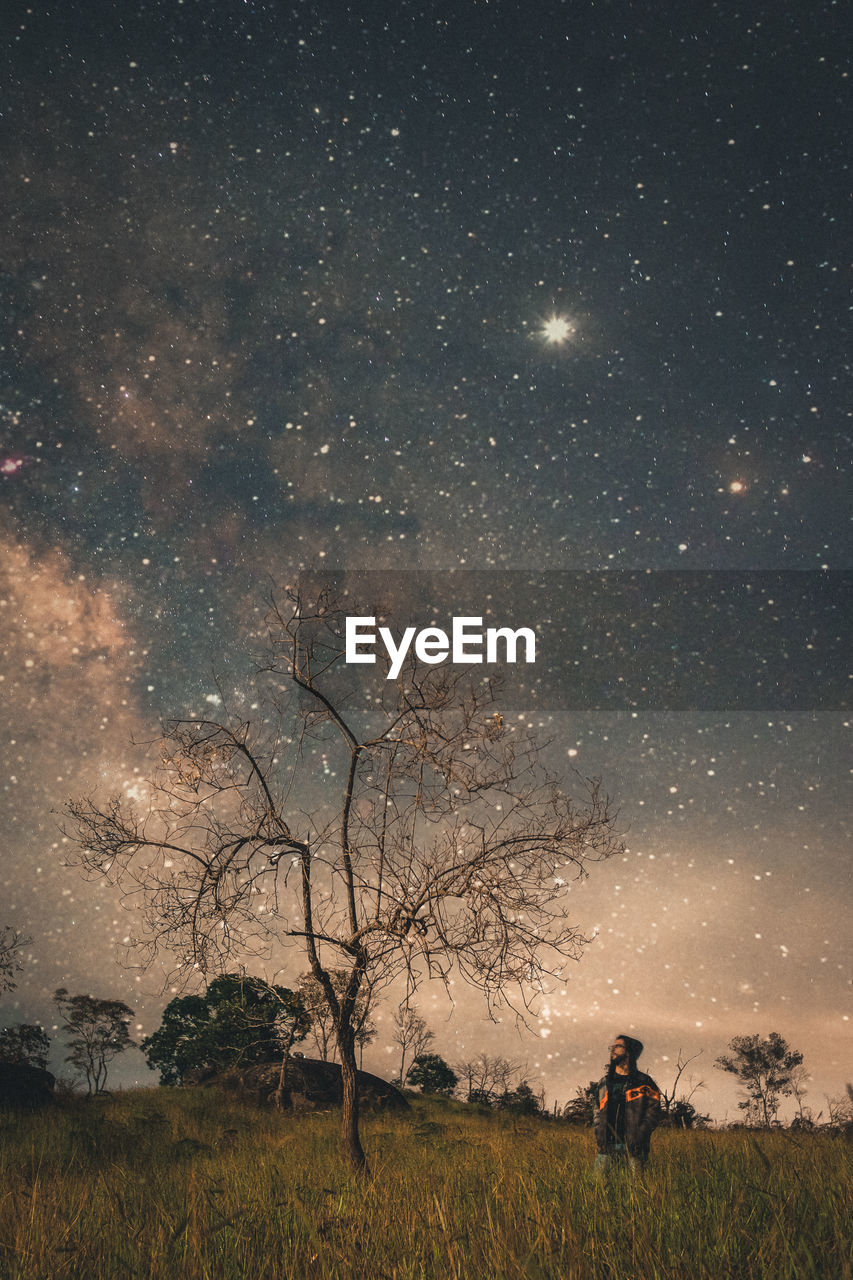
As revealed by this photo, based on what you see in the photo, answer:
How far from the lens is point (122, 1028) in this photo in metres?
45.8

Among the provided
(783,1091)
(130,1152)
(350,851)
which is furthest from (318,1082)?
(783,1091)

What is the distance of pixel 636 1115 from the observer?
288 inches

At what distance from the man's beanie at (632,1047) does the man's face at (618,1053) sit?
40 millimetres

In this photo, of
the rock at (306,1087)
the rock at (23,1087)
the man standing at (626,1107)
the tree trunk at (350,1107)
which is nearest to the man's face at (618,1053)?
the man standing at (626,1107)

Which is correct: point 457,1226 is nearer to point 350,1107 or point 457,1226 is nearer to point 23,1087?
point 350,1107

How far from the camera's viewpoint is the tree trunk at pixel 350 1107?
9906 millimetres

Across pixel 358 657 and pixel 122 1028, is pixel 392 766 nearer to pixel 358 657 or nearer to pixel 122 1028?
pixel 358 657

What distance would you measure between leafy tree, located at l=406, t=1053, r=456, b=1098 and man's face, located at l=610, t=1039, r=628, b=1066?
50.4 m

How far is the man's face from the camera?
7684 millimetres

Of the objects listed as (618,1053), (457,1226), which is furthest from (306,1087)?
(457,1226)

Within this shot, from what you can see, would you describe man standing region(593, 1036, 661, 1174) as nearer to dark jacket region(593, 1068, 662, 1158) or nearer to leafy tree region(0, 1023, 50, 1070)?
dark jacket region(593, 1068, 662, 1158)

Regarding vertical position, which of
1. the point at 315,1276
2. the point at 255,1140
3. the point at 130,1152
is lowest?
the point at 255,1140

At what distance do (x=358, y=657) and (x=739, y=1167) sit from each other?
7.60 meters

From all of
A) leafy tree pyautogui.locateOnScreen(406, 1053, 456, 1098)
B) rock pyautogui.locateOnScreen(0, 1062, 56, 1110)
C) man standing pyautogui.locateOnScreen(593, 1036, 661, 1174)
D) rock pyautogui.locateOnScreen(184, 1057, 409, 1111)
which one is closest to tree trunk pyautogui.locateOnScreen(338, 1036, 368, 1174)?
man standing pyautogui.locateOnScreen(593, 1036, 661, 1174)
